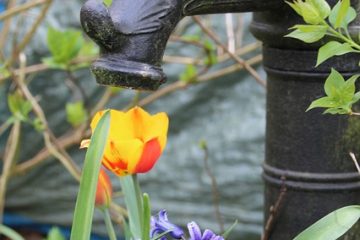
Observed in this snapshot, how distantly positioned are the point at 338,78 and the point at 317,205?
23 centimetres

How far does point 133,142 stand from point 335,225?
214 millimetres

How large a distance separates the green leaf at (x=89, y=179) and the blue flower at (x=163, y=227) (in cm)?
8

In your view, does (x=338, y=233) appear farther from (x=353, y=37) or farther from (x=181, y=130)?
(x=181, y=130)

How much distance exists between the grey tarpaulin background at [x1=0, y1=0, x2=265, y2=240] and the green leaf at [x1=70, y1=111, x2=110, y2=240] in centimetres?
135

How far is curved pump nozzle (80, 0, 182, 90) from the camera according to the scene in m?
0.74

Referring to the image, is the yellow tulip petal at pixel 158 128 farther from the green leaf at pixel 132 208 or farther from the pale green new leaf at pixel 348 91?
the pale green new leaf at pixel 348 91

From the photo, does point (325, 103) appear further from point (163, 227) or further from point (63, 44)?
point (63, 44)

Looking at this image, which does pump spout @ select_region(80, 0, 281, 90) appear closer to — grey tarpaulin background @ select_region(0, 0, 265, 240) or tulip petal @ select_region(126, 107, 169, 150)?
tulip petal @ select_region(126, 107, 169, 150)

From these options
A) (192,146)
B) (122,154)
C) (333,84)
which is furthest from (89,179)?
(192,146)

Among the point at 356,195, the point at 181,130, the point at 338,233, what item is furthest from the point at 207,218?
the point at 338,233

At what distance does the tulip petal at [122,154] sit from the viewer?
80cm

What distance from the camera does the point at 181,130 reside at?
2205mm

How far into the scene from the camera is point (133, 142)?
81cm

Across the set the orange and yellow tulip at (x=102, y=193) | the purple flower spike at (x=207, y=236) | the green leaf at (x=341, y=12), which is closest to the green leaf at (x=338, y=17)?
the green leaf at (x=341, y=12)
